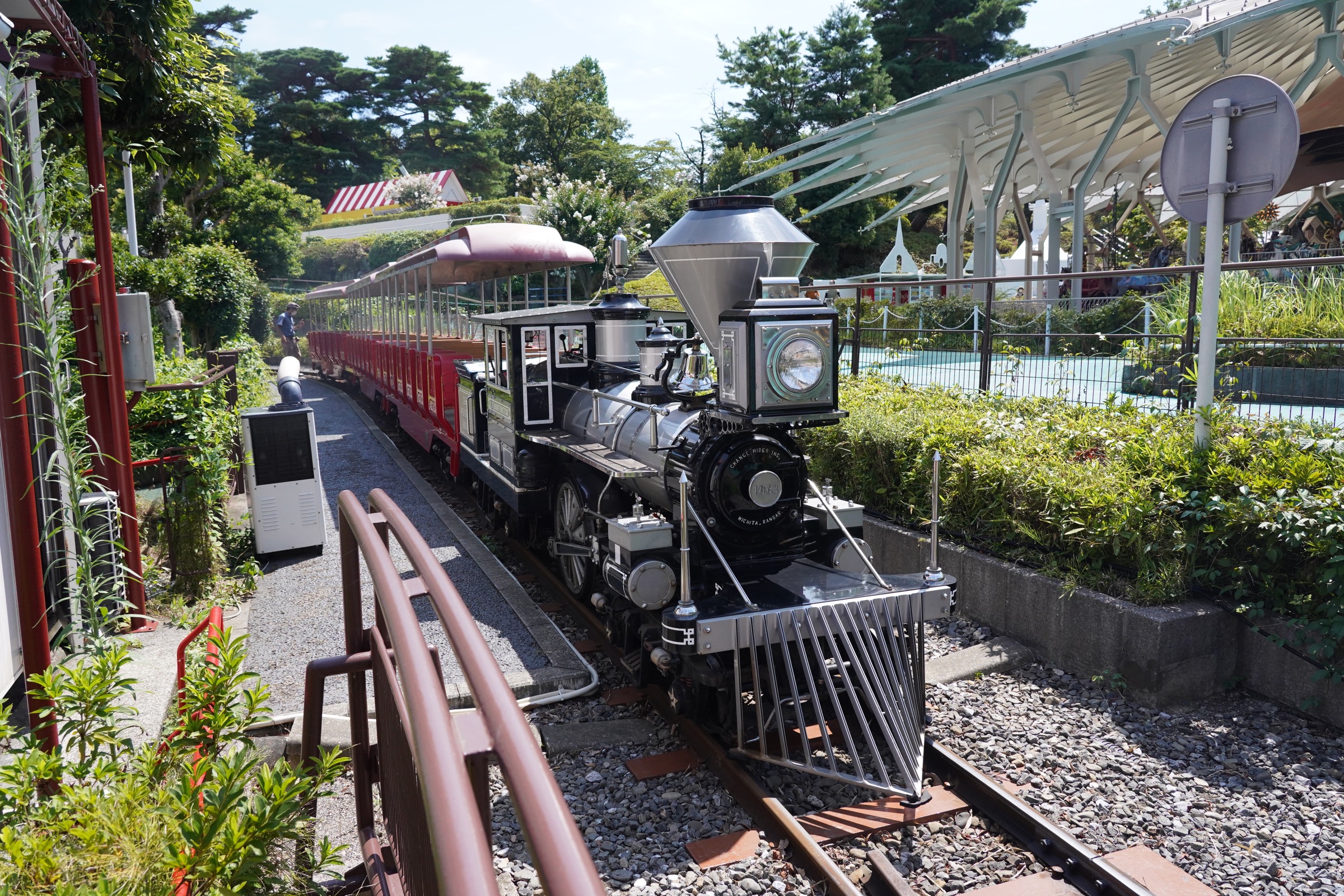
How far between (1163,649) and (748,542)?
7.83 ft

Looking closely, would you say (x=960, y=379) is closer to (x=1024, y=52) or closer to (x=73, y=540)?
(x=73, y=540)

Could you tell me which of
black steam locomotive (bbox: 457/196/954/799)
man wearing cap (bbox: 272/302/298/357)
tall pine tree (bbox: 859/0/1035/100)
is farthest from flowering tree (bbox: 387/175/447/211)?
black steam locomotive (bbox: 457/196/954/799)

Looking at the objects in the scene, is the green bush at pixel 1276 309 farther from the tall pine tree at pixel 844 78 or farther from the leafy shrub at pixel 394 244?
the leafy shrub at pixel 394 244

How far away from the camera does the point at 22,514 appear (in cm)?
336

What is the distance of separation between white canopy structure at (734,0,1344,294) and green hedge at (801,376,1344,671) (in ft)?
37.2

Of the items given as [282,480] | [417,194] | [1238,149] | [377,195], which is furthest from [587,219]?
[377,195]

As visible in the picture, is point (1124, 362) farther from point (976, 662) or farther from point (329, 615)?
point (329, 615)

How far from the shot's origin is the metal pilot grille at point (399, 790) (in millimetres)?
1775

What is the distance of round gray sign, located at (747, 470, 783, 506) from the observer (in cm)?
530

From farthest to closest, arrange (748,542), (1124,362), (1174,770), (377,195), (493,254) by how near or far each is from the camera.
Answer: (377,195)
(493,254)
(1124,362)
(748,542)
(1174,770)

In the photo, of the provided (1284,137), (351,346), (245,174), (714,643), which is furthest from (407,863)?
(245,174)

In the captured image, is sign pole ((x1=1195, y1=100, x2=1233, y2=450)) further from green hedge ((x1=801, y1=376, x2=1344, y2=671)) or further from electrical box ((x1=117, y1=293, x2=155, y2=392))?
electrical box ((x1=117, y1=293, x2=155, y2=392))

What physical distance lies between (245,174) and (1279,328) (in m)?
27.3

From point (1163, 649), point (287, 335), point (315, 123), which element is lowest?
point (1163, 649)
